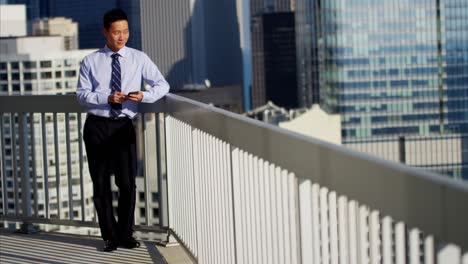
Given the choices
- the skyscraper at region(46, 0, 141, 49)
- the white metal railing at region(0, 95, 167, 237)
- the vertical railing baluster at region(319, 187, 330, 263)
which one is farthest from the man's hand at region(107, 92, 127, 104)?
the skyscraper at region(46, 0, 141, 49)

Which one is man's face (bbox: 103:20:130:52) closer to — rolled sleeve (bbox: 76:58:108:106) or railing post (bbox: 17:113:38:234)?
rolled sleeve (bbox: 76:58:108:106)

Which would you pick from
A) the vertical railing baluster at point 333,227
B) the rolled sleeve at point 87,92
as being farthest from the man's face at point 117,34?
the vertical railing baluster at point 333,227

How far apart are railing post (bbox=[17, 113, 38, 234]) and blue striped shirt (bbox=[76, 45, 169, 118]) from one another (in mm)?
1287

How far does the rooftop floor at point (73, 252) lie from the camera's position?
5352 millimetres

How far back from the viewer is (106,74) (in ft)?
16.8

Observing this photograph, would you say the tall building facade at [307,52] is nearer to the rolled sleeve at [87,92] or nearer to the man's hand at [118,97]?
the rolled sleeve at [87,92]

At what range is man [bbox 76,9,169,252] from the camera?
5.07 m

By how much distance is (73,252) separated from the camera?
5.61m

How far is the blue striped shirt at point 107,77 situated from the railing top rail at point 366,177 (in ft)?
3.53

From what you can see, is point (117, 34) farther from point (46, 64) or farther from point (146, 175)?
point (46, 64)

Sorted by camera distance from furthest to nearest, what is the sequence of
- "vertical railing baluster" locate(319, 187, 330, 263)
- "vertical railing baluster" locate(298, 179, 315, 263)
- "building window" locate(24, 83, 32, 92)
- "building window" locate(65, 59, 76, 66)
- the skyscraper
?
1. the skyscraper
2. "building window" locate(24, 83, 32, 92)
3. "building window" locate(65, 59, 76, 66)
4. "vertical railing baluster" locate(298, 179, 315, 263)
5. "vertical railing baluster" locate(319, 187, 330, 263)

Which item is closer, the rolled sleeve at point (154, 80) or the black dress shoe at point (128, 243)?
the rolled sleeve at point (154, 80)

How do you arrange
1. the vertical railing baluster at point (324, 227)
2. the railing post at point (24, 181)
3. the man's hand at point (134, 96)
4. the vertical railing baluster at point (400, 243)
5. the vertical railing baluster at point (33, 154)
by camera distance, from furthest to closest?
the railing post at point (24, 181) < the vertical railing baluster at point (33, 154) < the man's hand at point (134, 96) < the vertical railing baluster at point (324, 227) < the vertical railing baluster at point (400, 243)

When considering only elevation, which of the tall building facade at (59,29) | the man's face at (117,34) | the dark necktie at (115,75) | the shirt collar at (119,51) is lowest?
the tall building facade at (59,29)
